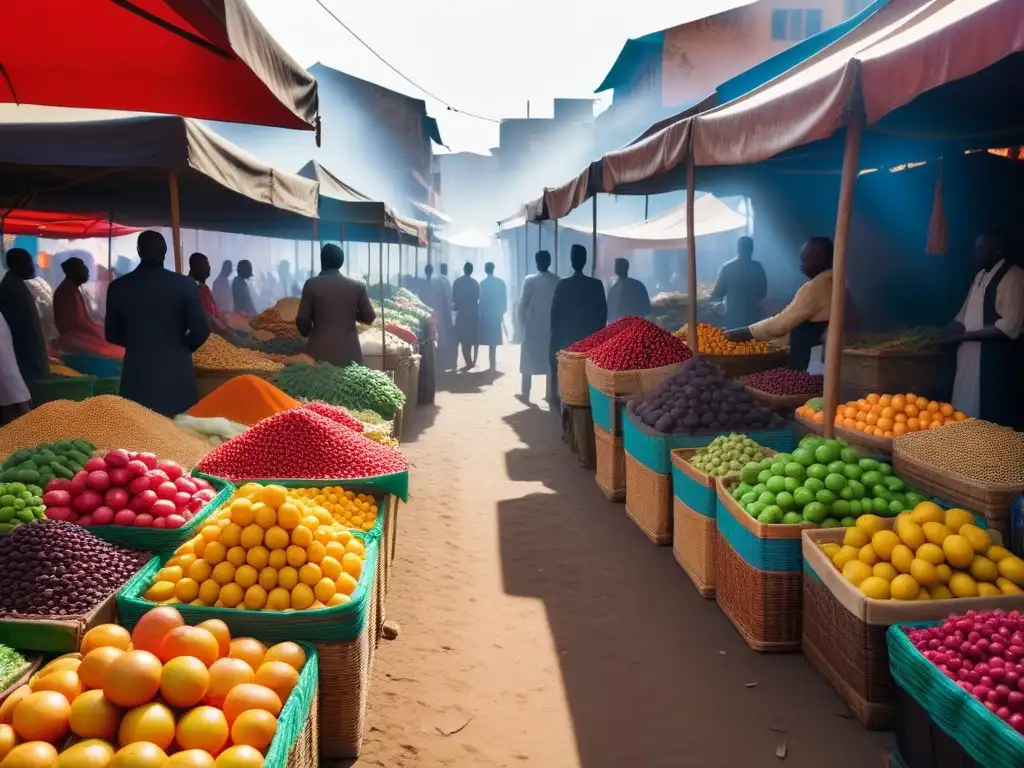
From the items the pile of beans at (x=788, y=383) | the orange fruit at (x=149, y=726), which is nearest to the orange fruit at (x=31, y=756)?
the orange fruit at (x=149, y=726)

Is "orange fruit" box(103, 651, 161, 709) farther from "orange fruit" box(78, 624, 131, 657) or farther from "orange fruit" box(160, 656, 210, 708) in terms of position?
"orange fruit" box(78, 624, 131, 657)

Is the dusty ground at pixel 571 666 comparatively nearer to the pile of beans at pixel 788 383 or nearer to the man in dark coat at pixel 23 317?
the pile of beans at pixel 788 383

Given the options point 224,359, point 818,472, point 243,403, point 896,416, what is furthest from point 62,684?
point 224,359

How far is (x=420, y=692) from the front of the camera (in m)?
3.83

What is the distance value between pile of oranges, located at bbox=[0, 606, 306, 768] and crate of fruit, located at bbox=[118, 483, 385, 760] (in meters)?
0.44

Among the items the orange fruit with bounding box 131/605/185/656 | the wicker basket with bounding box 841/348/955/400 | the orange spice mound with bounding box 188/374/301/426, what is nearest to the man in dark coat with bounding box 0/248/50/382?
the orange spice mound with bounding box 188/374/301/426

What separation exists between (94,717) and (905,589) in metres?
2.89

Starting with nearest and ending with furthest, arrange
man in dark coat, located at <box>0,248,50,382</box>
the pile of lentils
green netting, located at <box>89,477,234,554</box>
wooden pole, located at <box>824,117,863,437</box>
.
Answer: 1. the pile of lentils
2. green netting, located at <box>89,477,234,554</box>
3. wooden pole, located at <box>824,117,863,437</box>
4. man in dark coat, located at <box>0,248,50,382</box>

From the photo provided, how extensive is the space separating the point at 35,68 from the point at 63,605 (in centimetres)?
308

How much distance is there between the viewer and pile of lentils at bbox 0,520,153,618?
2887 mm

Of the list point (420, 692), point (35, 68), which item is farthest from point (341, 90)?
point (420, 692)

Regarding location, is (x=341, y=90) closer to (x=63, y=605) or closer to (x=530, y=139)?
(x=530, y=139)

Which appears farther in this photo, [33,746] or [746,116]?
[746,116]

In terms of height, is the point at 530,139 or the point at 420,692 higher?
the point at 530,139
